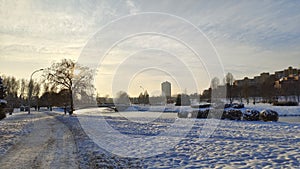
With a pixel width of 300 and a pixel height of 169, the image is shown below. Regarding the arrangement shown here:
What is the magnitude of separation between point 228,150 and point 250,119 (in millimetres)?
16143

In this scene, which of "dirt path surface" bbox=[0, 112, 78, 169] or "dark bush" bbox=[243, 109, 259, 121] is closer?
"dirt path surface" bbox=[0, 112, 78, 169]

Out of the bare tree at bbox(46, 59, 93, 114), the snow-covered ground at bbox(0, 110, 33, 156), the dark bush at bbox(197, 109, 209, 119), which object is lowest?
the snow-covered ground at bbox(0, 110, 33, 156)

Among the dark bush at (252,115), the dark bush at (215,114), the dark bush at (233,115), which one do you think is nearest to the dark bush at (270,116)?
the dark bush at (252,115)

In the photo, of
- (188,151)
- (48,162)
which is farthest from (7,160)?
(188,151)

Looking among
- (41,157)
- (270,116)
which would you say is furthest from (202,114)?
(41,157)

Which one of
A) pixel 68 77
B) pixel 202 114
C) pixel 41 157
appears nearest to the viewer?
pixel 41 157

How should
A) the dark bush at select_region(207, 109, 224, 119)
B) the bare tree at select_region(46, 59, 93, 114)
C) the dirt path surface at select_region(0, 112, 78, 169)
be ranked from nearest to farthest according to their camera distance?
1. the dirt path surface at select_region(0, 112, 78, 169)
2. the dark bush at select_region(207, 109, 224, 119)
3. the bare tree at select_region(46, 59, 93, 114)

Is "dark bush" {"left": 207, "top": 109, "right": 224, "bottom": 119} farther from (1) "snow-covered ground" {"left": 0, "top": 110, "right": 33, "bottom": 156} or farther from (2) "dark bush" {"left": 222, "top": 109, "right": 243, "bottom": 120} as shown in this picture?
(1) "snow-covered ground" {"left": 0, "top": 110, "right": 33, "bottom": 156}

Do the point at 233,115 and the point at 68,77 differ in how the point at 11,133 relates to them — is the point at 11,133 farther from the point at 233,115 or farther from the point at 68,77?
→ the point at 68,77

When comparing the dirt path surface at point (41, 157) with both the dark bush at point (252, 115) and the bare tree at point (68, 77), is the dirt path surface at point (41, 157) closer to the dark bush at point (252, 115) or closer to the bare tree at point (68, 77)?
the dark bush at point (252, 115)

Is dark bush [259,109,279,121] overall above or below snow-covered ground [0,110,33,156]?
above

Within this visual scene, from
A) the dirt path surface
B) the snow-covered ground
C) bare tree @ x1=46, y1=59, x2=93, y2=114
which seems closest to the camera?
the dirt path surface

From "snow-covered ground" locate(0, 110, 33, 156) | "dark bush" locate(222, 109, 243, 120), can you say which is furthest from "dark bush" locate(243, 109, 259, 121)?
"snow-covered ground" locate(0, 110, 33, 156)

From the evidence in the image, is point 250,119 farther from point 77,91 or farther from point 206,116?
point 77,91
